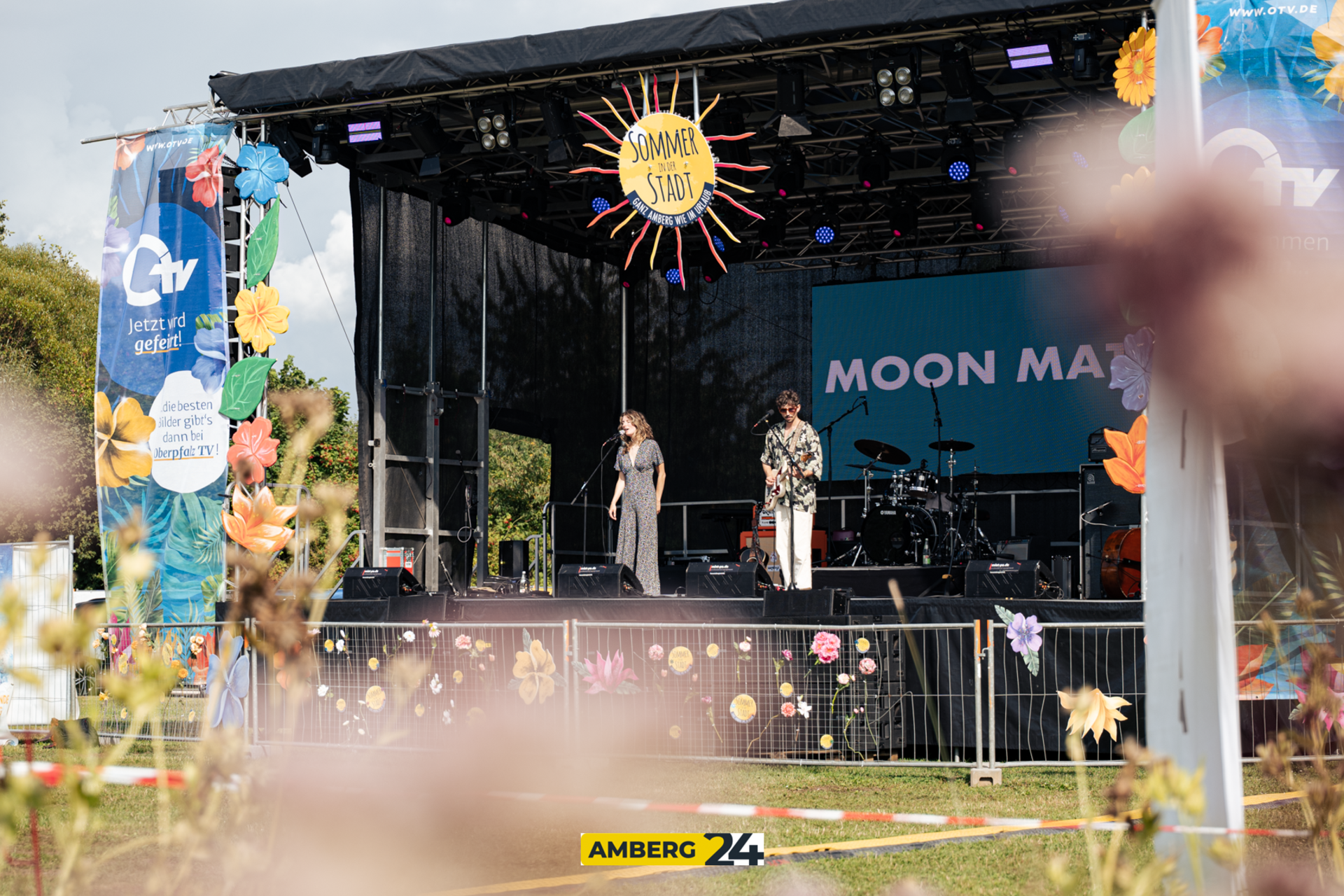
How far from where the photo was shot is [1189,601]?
7.39 ft

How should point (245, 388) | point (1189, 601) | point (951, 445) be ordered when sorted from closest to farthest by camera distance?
point (1189, 601) < point (245, 388) < point (951, 445)

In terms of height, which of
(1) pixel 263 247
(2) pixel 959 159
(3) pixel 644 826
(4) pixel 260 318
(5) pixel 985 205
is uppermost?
(2) pixel 959 159

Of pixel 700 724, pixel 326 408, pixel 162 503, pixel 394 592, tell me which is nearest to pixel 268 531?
pixel 162 503

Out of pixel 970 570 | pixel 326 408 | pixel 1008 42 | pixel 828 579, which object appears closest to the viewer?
pixel 326 408

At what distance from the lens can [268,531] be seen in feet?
37.7

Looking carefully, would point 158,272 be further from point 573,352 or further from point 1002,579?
point 1002,579

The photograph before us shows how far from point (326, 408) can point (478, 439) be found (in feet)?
46.1

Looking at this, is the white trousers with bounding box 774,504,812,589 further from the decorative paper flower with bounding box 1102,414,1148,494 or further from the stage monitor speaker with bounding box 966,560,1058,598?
the decorative paper flower with bounding box 1102,414,1148,494

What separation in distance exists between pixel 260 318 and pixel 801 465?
5618 mm

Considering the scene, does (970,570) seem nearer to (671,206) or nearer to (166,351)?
(671,206)

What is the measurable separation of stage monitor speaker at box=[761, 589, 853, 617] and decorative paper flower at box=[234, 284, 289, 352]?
19.9 ft

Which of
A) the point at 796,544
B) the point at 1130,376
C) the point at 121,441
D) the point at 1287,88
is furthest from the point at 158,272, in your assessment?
the point at 1287,88

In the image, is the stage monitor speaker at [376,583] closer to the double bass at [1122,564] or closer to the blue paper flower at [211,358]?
the blue paper flower at [211,358]

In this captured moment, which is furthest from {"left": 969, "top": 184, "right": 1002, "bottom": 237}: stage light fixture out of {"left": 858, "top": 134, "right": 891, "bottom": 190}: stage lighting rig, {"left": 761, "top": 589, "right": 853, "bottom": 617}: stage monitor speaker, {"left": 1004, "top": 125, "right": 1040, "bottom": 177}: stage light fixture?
{"left": 761, "top": 589, "right": 853, "bottom": 617}: stage monitor speaker
